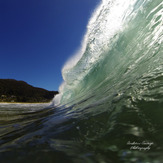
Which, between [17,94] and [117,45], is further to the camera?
[17,94]

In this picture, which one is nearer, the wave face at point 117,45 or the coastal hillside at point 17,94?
the wave face at point 117,45

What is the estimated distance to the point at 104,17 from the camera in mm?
10508

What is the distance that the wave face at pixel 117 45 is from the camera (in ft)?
17.6

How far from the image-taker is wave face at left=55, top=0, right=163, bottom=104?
5.37 metres

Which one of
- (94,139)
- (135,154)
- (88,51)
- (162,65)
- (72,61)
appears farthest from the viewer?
(72,61)

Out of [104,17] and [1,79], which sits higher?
[1,79]

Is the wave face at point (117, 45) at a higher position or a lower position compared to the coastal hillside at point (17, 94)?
lower

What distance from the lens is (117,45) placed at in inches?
308

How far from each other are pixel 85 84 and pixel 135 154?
26.4ft

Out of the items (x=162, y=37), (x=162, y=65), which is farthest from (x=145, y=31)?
(x=162, y=65)

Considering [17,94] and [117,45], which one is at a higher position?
[17,94]

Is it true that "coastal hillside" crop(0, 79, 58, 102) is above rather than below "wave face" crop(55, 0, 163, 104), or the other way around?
above

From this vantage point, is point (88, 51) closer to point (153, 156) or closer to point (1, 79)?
point (153, 156)

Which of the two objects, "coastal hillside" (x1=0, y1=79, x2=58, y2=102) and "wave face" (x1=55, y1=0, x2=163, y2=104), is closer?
"wave face" (x1=55, y1=0, x2=163, y2=104)
